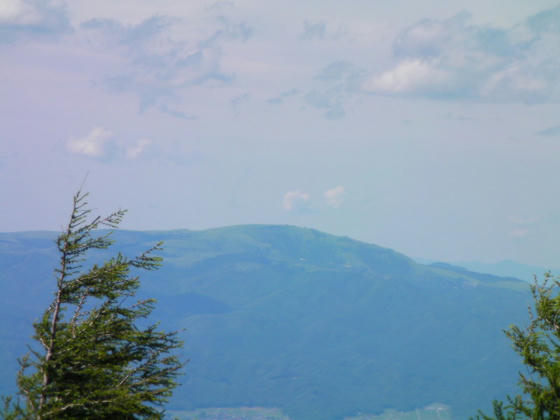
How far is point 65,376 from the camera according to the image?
1214 centimetres

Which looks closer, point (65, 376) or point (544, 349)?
point (65, 376)

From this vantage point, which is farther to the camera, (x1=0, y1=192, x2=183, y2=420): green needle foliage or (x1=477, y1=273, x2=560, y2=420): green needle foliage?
(x1=477, y1=273, x2=560, y2=420): green needle foliage

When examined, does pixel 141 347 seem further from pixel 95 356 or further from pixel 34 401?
pixel 34 401

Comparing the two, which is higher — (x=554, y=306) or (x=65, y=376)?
(x=554, y=306)

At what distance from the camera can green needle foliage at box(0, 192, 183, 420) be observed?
11664 millimetres

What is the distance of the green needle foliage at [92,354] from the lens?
38.3 ft

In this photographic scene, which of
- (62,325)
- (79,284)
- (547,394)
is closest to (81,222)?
(79,284)

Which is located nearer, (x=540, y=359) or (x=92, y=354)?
(x=92, y=354)

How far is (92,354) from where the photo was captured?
12438 mm

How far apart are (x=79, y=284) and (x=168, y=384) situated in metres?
3.05

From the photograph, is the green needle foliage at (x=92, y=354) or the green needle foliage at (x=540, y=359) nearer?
the green needle foliage at (x=92, y=354)

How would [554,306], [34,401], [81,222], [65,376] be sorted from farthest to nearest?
1. [554,306]
2. [81,222]
3. [65,376]
4. [34,401]

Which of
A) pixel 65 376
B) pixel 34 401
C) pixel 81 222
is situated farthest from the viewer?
pixel 81 222

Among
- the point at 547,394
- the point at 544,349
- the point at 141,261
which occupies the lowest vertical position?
the point at 547,394
